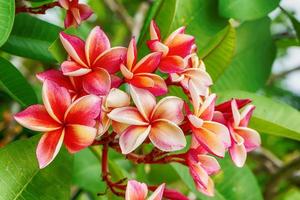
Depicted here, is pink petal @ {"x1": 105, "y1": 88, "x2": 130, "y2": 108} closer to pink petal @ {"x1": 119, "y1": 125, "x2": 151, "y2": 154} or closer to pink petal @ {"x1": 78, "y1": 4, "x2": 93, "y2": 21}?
pink petal @ {"x1": 119, "y1": 125, "x2": 151, "y2": 154}

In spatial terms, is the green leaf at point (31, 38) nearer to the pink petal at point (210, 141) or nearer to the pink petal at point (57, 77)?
the pink petal at point (57, 77)

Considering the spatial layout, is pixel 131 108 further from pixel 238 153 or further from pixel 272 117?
pixel 272 117

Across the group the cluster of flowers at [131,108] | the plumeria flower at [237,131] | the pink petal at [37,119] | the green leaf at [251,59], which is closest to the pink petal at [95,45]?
the cluster of flowers at [131,108]

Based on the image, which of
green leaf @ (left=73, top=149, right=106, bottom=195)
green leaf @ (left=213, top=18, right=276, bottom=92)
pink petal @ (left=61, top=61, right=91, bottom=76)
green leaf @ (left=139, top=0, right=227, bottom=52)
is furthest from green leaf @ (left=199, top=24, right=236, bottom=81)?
green leaf @ (left=73, top=149, right=106, bottom=195)

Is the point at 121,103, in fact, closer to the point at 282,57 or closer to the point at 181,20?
the point at 181,20

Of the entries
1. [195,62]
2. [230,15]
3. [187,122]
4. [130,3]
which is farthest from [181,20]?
[130,3]
